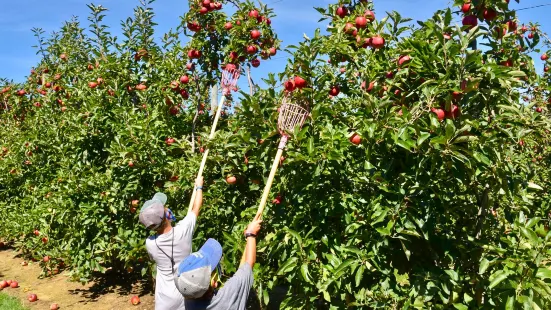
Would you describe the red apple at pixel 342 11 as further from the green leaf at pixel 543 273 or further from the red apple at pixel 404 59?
the green leaf at pixel 543 273

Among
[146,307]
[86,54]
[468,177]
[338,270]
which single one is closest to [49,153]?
[86,54]

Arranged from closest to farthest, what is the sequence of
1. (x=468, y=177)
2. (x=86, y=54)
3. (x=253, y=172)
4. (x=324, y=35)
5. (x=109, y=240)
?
(x=468, y=177)
(x=324, y=35)
(x=253, y=172)
(x=109, y=240)
(x=86, y=54)

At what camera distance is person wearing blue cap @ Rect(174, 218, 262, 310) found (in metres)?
1.99

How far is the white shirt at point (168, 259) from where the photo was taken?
2.92 m

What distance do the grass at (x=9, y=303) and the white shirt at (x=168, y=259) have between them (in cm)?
331

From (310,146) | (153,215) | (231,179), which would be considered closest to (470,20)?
(310,146)

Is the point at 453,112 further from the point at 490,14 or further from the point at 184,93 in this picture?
the point at 184,93

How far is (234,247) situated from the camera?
331cm

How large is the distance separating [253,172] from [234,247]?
75 cm

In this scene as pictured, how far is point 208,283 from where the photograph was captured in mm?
2004

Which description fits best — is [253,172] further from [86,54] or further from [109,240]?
[86,54]

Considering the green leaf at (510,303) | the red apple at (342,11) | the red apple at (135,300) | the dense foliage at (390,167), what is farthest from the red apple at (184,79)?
the green leaf at (510,303)

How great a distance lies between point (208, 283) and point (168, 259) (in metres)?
1.04

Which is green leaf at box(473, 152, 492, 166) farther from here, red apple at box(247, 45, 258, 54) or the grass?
the grass
